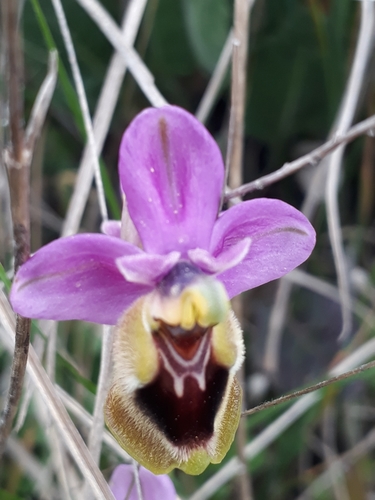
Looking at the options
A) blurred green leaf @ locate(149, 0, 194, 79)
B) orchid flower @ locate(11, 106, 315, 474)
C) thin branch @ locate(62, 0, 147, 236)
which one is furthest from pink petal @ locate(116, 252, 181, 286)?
blurred green leaf @ locate(149, 0, 194, 79)

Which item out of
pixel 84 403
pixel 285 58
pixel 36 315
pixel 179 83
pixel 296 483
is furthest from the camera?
pixel 179 83

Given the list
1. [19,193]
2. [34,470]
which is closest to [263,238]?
[19,193]

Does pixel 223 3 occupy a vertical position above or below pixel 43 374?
above

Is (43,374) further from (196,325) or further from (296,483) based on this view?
(296,483)

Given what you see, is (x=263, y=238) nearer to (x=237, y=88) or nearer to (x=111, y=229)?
(x=111, y=229)

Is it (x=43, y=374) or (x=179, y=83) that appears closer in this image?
(x=43, y=374)

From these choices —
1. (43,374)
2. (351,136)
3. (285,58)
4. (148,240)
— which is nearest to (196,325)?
(148,240)

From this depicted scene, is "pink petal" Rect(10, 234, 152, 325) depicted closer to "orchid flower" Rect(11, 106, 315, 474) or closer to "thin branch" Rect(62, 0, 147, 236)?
"orchid flower" Rect(11, 106, 315, 474)
